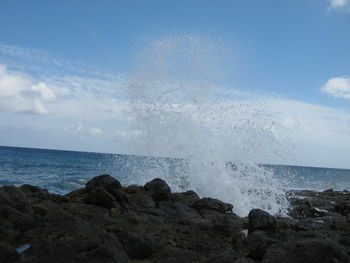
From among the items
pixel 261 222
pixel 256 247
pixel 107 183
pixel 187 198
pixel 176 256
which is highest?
pixel 107 183

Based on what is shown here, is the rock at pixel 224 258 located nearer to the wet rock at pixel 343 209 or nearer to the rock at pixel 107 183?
the rock at pixel 107 183

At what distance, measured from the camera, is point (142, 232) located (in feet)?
18.8

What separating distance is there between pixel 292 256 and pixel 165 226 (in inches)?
116

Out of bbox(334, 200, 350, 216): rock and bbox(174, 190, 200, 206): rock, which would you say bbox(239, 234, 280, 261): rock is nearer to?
bbox(174, 190, 200, 206): rock

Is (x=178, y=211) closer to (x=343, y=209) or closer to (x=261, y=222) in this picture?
(x=261, y=222)

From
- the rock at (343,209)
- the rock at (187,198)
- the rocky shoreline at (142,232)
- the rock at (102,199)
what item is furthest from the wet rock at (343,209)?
the rock at (102,199)

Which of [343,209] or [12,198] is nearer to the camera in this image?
[12,198]

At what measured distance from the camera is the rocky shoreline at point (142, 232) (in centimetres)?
477

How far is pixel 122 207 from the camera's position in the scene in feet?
27.2

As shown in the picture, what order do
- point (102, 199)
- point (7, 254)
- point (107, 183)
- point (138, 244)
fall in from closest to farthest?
point (7, 254) < point (138, 244) < point (102, 199) < point (107, 183)

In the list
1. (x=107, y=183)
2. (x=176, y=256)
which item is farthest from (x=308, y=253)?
(x=107, y=183)

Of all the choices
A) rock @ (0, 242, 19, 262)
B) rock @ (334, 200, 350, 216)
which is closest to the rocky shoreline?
rock @ (0, 242, 19, 262)

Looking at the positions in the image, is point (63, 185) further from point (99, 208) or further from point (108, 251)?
point (108, 251)

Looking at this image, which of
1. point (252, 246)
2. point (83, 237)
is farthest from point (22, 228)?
point (252, 246)
